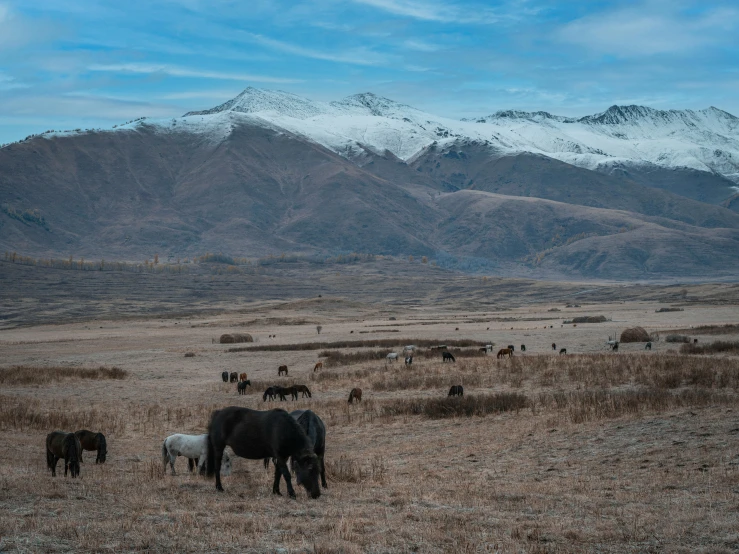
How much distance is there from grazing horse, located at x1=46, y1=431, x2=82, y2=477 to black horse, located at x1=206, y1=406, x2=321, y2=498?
10.5ft

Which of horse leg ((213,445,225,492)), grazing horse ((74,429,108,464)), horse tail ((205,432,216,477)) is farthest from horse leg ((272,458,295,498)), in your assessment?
grazing horse ((74,429,108,464))

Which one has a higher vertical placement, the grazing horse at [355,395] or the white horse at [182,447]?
the white horse at [182,447]

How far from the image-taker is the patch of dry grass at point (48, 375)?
119ft

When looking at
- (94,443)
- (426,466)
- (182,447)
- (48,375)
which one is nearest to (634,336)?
(48,375)

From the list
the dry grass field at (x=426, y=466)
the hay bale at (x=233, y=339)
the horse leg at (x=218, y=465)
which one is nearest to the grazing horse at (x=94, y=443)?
the dry grass field at (x=426, y=466)

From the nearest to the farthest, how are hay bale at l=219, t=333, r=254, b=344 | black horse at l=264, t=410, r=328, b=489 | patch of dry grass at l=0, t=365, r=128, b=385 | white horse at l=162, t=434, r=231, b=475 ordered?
black horse at l=264, t=410, r=328, b=489 → white horse at l=162, t=434, r=231, b=475 → patch of dry grass at l=0, t=365, r=128, b=385 → hay bale at l=219, t=333, r=254, b=344

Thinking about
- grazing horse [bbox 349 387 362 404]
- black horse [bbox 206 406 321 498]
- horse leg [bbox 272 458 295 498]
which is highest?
black horse [bbox 206 406 321 498]

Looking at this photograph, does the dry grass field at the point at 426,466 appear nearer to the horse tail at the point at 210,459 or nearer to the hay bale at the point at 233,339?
the horse tail at the point at 210,459

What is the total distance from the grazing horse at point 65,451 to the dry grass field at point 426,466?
386 millimetres

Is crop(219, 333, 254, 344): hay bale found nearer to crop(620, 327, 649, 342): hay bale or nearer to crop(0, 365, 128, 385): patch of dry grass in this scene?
crop(0, 365, 128, 385): patch of dry grass

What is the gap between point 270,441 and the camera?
43.4 feet

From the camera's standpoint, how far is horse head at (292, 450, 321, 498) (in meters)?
13.0

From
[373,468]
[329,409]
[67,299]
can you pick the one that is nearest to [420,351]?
[329,409]

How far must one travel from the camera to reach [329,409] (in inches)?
1055
